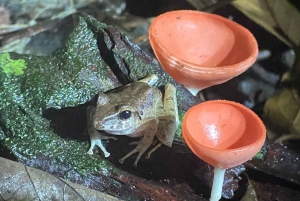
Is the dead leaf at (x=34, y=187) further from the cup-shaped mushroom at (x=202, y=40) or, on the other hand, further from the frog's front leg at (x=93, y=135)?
the cup-shaped mushroom at (x=202, y=40)

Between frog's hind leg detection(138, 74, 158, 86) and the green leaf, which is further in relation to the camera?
the green leaf

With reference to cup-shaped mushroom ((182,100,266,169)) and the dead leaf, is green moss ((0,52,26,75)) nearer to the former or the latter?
the dead leaf

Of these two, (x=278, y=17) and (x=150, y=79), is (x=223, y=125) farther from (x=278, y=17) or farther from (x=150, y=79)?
(x=278, y=17)

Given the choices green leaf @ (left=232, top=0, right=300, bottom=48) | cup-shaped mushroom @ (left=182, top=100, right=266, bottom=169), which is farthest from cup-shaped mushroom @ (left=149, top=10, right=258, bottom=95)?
green leaf @ (left=232, top=0, right=300, bottom=48)

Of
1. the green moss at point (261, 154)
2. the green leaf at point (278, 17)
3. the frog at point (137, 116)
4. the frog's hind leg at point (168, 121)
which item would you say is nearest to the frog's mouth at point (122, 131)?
the frog at point (137, 116)

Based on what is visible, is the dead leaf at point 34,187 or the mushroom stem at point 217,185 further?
the mushroom stem at point 217,185

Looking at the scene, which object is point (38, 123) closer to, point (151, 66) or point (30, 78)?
point (30, 78)
